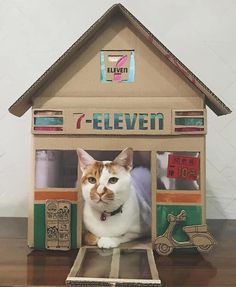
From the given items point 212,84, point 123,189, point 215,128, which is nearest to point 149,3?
point 212,84

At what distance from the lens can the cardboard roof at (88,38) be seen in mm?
755

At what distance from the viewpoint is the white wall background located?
3.79 feet

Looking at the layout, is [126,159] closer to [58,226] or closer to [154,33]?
[58,226]

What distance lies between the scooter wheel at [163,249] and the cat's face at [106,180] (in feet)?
0.36

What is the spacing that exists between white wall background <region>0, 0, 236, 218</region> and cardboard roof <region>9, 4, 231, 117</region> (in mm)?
381

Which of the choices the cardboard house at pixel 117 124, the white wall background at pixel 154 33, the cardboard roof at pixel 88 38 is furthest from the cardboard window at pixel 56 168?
the white wall background at pixel 154 33

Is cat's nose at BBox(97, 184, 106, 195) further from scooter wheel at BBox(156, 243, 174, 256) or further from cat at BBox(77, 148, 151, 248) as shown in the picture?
scooter wheel at BBox(156, 243, 174, 256)

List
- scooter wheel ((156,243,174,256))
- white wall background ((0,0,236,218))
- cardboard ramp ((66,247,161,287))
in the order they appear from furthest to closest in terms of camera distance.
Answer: white wall background ((0,0,236,218)) < scooter wheel ((156,243,174,256)) < cardboard ramp ((66,247,161,287))

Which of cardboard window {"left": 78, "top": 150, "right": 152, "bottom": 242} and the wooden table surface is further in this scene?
cardboard window {"left": 78, "top": 150, "right": 152, "bottom": 242}

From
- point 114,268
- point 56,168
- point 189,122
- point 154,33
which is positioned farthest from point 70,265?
point 154,33

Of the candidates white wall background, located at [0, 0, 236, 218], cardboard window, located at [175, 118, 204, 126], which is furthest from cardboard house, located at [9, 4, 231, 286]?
white wall background, located at [0, 0, 236, 218]

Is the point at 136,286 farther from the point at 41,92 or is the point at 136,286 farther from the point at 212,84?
the point at 212,84

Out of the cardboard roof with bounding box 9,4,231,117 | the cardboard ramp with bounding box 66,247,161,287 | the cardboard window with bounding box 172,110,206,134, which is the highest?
the cardboard roof with bounding box 9,4,231,117

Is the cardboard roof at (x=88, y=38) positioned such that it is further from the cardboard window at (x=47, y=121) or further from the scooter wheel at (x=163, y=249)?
the scooter wheel at (x=163, y=249)
